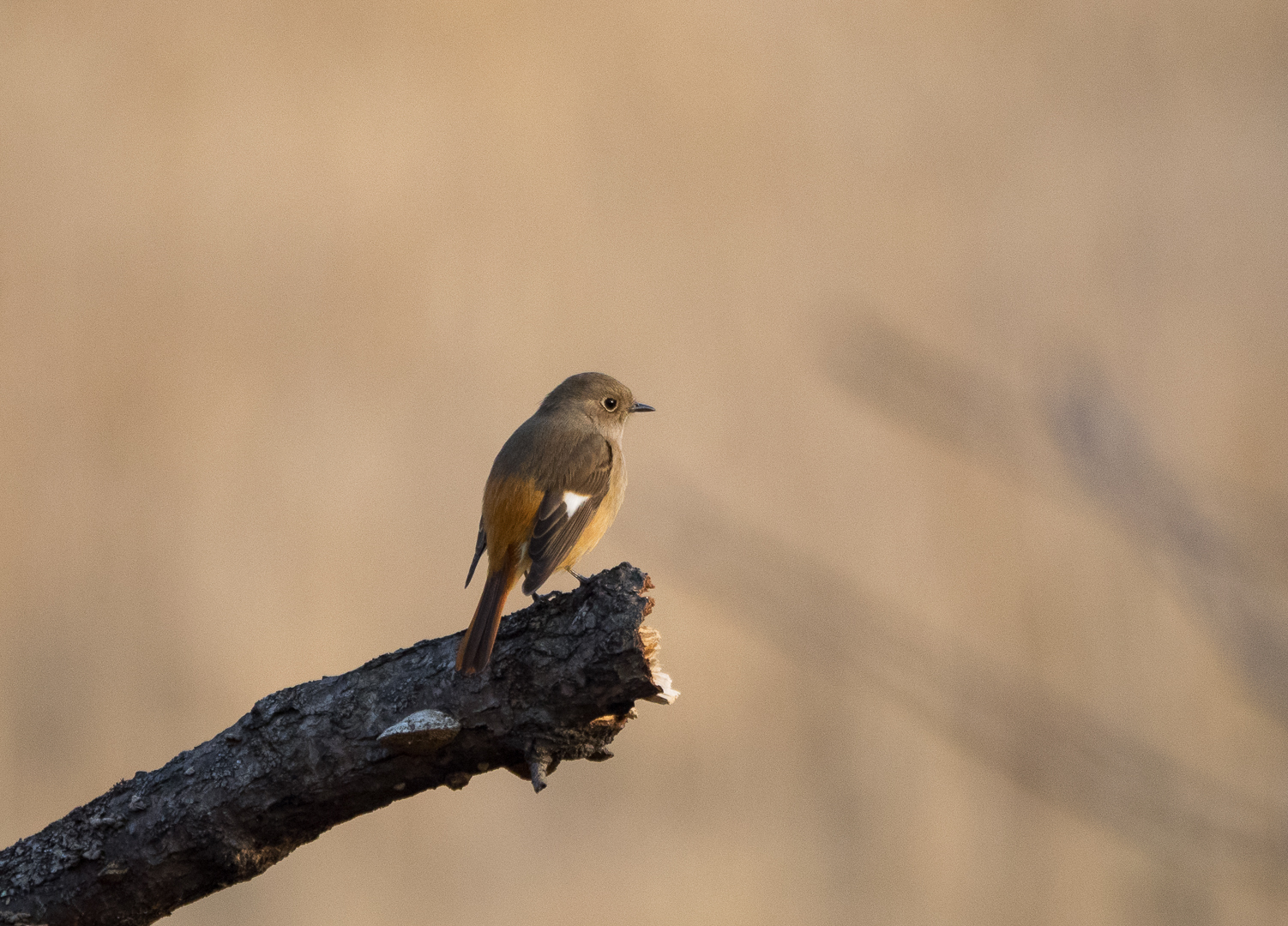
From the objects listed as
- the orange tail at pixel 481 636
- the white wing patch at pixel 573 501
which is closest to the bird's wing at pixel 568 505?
the white wing patch at pixel 573 501

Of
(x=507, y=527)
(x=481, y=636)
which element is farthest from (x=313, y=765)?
(x=507, y=527)

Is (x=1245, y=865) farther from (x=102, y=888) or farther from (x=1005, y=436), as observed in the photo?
(x=102, y=888)

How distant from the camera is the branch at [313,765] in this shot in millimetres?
1810

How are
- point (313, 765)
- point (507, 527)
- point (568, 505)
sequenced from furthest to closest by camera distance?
point (568, 505), point (507, 527), point (313, 765)

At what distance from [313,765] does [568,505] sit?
126cm

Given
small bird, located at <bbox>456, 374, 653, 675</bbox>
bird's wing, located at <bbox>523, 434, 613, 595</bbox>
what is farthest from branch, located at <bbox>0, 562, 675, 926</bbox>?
bird's wing, located at <bbox>523, 434, 613, 595</bbox>

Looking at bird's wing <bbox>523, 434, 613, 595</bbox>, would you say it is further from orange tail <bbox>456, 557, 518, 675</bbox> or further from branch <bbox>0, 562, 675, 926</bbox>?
branch <bbox>0, 562, 675, 926</bbox>

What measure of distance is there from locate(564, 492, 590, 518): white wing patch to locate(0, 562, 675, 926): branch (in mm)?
1036

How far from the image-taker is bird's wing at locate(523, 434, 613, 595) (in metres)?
2.81

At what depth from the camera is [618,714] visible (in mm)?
1805

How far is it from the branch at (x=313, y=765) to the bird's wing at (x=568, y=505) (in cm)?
79

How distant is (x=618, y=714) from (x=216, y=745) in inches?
28.3

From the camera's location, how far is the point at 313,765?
1.88 metres

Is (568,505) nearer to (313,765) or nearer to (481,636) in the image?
(481,636)
